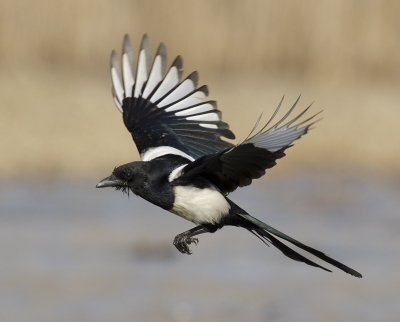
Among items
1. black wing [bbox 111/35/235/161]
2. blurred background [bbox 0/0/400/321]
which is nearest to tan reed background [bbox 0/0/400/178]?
blurred background [bbox 0/0/400/321]

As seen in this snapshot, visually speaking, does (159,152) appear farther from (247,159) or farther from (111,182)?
(247,159)

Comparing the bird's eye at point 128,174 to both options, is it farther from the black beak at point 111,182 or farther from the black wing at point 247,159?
the black wing at point 247,159

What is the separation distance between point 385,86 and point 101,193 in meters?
4.36

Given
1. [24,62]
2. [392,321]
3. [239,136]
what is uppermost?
[24,62]

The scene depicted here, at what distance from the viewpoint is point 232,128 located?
14.0 m

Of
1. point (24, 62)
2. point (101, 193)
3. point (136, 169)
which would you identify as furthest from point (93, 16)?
point (136, 169)

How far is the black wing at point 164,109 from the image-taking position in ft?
18.1

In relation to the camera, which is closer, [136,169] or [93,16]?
[136,169]

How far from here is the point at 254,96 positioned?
14656mm

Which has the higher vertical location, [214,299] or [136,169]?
[136,169]

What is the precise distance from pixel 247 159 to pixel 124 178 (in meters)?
0.59

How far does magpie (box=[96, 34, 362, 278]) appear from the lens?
453cm

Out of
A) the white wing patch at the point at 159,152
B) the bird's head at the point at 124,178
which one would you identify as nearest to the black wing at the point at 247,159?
the bird's head at the point at 124,178

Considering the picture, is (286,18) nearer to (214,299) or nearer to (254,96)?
(254,96)
